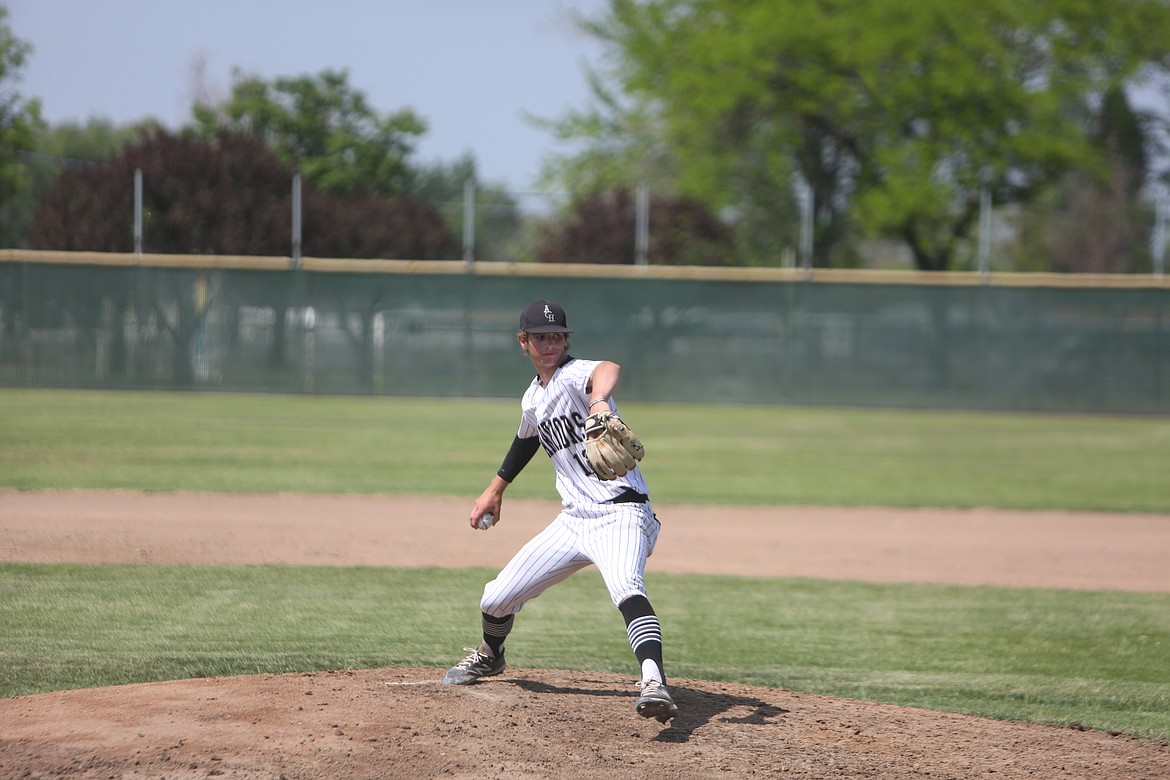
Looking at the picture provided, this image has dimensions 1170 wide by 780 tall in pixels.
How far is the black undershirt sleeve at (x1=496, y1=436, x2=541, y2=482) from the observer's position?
5.12 m

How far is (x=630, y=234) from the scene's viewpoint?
3288cm

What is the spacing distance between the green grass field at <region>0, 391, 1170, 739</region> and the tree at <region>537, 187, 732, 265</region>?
718 inches

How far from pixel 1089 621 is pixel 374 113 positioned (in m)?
44.3

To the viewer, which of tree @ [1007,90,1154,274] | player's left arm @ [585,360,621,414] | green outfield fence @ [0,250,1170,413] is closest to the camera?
player's left arm @ [585,360,621,414]

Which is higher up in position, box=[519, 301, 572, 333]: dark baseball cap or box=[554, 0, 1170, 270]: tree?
box=[554, 0, 1170, 270]: tree

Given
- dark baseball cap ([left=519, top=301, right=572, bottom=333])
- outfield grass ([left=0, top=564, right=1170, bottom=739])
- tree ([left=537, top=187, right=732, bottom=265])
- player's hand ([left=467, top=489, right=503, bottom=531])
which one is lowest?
outfield grass ([left=0, top=564, right=1170, bottom=739])

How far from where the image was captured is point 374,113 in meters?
48.3

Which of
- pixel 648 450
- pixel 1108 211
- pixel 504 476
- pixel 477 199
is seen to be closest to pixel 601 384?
pixel 504 476

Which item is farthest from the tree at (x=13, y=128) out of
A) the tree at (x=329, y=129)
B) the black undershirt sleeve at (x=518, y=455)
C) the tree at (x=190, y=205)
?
the black undershirt sleeve at (x=518, y=455)

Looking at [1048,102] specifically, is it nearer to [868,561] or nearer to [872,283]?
[872,283]

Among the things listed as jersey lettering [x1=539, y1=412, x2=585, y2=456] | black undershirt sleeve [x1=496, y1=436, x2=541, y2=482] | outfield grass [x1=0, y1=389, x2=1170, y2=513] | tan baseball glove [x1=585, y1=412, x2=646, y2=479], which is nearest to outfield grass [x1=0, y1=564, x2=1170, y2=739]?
black undershirt sleeve [x1=496, y1=436, x2=541, y2=482]

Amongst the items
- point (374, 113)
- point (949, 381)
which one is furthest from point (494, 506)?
point (374, 113)

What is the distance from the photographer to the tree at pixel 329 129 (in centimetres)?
4684

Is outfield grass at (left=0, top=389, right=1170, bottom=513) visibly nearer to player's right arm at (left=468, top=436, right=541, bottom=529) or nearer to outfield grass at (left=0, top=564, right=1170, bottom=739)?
outfield grass at (left=0, top=564, right=1170, bottom=739)
